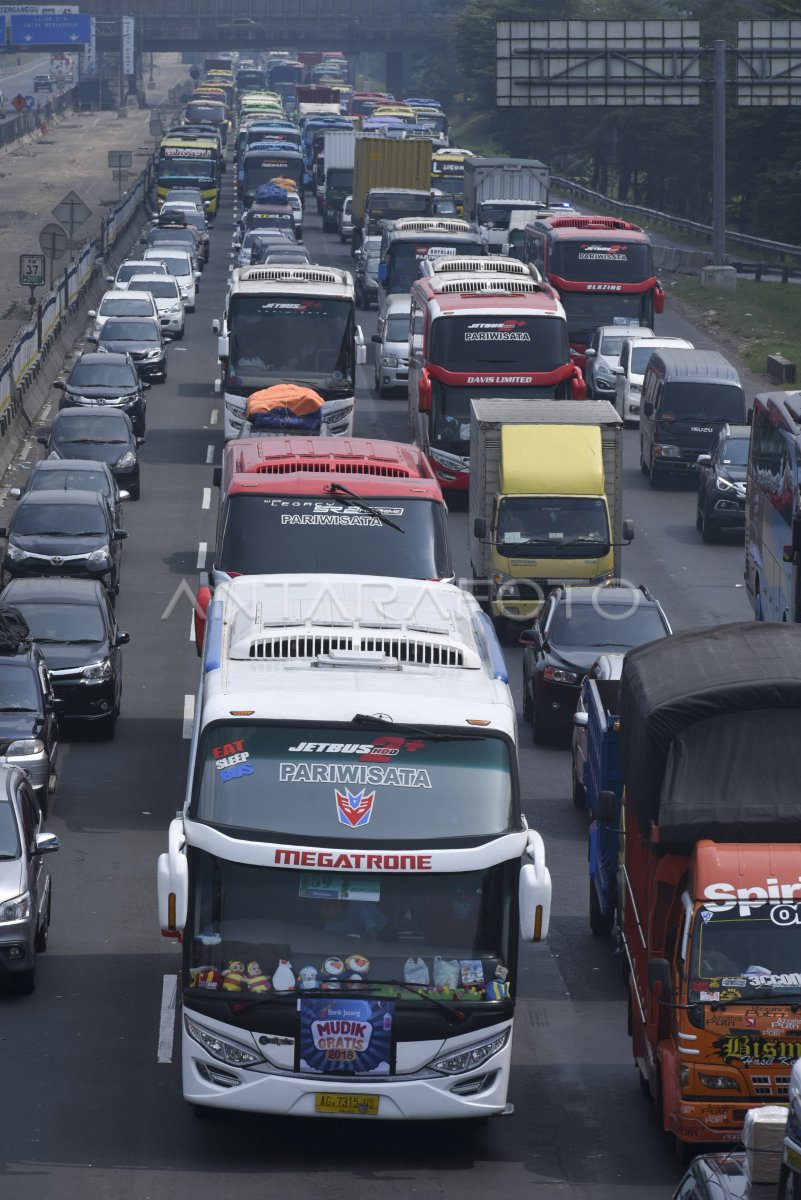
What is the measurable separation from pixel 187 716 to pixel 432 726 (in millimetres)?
12873

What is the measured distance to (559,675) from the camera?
24297 mm

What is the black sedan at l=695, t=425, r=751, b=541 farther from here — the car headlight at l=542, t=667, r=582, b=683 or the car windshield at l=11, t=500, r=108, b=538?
the car headlight at l=542, t=667, r=582, b=683

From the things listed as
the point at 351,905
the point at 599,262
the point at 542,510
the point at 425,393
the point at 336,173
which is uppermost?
the point at 336,173

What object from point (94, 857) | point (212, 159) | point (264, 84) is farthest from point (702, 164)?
point (264, 84)

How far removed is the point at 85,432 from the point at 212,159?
49.2 meters

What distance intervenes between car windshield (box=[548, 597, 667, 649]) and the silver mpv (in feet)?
30.8

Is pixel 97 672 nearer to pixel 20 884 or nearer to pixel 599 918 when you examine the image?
pixel 20 884

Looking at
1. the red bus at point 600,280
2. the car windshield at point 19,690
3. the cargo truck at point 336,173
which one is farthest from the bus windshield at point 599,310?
the cargo truck at point 336,173

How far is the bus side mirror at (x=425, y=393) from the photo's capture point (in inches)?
1426

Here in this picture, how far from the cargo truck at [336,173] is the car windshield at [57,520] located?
53.8 metres

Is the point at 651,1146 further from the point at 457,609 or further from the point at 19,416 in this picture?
the point at 19,416

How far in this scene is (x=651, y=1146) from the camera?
13602 mm

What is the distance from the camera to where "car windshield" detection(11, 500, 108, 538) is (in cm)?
3045

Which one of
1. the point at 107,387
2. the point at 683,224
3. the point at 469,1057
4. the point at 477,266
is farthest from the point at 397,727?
the point at 683,224
